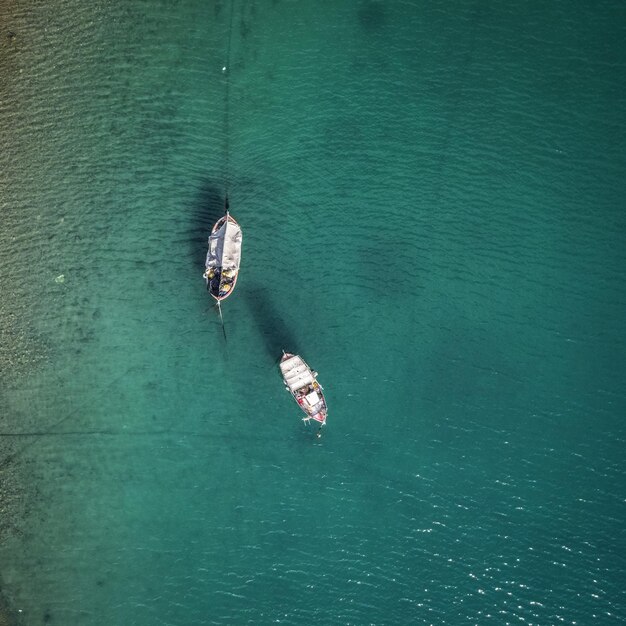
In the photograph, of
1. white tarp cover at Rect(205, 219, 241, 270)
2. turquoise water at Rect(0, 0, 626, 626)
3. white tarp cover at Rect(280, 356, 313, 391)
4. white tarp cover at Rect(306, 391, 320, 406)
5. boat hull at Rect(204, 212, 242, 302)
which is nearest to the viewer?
white tarp cover at Rect(205, 219, 241, 270)

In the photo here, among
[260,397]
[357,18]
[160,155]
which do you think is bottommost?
[260,397]

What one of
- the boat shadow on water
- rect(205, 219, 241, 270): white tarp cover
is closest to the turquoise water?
the boat shadow on water

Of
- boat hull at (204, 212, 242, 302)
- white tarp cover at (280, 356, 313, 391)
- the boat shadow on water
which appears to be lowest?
white tarp cover at (280, 356, 313, 391)

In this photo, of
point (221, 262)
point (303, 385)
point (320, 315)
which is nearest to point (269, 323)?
point (320, 315)

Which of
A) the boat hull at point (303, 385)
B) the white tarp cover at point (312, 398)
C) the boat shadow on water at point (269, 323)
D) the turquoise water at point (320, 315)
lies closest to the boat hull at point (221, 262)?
the turquoise water at point (320, 315)

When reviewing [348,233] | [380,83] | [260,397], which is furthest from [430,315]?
[380,83]

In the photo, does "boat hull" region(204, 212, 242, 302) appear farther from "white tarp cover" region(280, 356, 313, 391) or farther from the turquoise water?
"white tarp cover" region(280, 356, 313, 391)

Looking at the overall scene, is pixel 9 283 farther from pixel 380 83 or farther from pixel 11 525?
pixel 380 83
